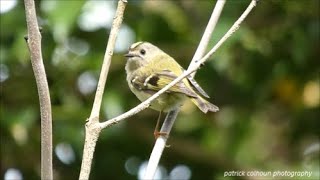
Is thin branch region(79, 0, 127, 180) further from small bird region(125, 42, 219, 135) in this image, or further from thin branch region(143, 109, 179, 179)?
small bird region(125, 42, 219, 135)

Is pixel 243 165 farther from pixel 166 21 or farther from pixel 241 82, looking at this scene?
pixel 166 21

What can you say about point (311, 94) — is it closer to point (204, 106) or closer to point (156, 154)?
point (204, 106)

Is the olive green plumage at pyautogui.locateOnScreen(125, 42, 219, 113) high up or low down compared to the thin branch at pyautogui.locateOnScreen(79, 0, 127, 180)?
up

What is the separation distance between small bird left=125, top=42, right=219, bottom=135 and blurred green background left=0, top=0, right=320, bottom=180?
0.13 meters

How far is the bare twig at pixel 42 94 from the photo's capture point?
1900 millimetres

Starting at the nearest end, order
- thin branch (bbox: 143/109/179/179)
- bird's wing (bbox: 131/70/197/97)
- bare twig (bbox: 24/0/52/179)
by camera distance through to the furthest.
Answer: bare twig (bbox: 24/0/52/179) → thin branch (bbox: 143/109/179/179) → bird's wing (bbox: 131/70/197/97)

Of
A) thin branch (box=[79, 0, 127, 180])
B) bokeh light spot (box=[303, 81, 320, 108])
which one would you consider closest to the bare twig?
thin branch (box=[79, 0, 127, 180])

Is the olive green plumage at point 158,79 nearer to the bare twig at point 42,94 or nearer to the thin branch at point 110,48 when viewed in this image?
the thin branch at point 110,48

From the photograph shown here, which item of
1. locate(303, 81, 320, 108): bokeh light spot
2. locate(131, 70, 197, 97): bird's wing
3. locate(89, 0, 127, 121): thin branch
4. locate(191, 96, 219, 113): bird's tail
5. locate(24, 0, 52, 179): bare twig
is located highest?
locate(303, 81, 320, 108): bokeh light spot

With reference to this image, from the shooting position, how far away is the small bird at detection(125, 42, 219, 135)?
11.7ft

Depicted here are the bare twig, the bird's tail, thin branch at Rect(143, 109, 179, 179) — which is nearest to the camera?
the bare twig

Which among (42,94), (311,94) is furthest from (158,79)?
(42,94)

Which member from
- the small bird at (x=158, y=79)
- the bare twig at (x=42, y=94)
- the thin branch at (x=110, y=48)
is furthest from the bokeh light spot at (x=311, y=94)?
the bare twig at (x=42, y=94)

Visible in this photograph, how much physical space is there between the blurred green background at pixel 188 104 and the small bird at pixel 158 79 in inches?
5.1
